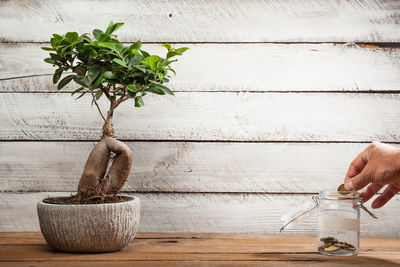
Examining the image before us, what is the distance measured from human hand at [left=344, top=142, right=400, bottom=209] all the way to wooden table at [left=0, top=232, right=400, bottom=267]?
170 mm

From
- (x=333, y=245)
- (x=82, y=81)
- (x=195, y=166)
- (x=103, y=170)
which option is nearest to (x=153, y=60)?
(x=82, y=81)

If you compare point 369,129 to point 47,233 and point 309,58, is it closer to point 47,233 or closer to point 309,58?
point 309,58

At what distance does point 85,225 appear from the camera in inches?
41.9

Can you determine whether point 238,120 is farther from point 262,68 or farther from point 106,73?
point 106,73

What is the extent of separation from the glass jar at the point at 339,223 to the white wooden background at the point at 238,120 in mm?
250

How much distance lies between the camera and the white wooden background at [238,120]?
139 centimetres

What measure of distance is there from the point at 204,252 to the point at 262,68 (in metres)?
0.59

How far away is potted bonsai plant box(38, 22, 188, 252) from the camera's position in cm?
107

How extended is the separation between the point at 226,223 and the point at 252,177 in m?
0.16

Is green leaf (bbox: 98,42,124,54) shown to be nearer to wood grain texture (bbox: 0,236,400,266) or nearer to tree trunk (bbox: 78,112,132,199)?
tree trunk (bbox: 78,112,132,199)

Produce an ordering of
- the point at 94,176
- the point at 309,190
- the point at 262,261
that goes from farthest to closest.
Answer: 1. the point at 309,190
2. the point at 94,176
3. the point at 262,261

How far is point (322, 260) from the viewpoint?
105 centimetres

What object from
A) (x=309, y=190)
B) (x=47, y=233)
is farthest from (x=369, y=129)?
(x=47, y=233)

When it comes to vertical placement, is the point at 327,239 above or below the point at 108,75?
below
